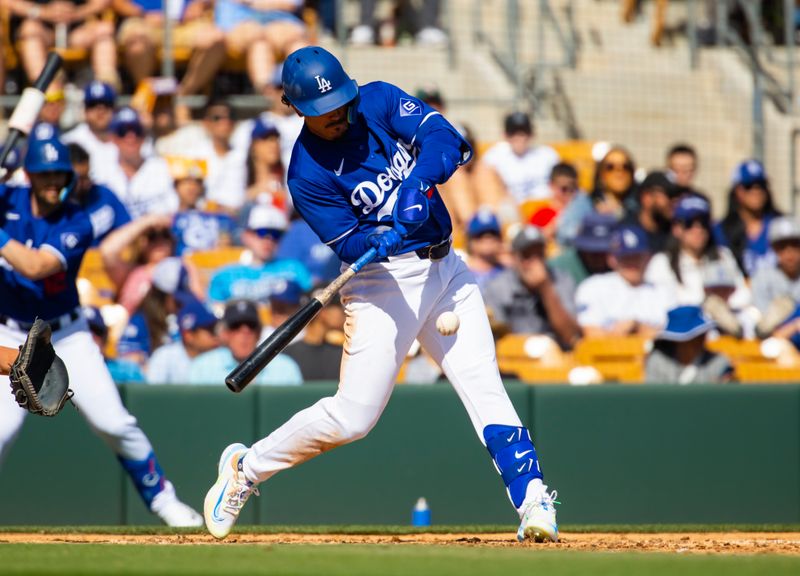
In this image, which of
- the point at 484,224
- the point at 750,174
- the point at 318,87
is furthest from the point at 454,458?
the point at 750,174

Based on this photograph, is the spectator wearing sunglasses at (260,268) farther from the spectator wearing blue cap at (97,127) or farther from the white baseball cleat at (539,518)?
the white baseball cleat at (539,518)

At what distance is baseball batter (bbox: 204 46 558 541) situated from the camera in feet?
18.9

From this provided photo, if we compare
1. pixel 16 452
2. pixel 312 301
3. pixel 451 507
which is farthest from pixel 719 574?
pixel 16 452

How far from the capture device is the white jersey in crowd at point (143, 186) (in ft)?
33.4

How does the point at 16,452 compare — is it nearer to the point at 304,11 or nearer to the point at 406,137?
the point at 406,137

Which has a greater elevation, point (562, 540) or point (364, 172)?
point (364, 172)

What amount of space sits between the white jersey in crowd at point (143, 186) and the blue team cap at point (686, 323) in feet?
12.3

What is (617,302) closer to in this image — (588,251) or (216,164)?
(588,251)

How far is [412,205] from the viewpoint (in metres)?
5.53

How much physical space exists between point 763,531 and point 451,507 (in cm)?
179

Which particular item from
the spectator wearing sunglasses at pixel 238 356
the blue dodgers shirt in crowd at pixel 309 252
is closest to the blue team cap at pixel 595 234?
the blue dodgers shirt in crowd at pixel 309 252

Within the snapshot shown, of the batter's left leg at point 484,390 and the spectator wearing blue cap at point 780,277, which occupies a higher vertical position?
the batter's left leg at point 484,390

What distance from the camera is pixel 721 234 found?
34.6ft

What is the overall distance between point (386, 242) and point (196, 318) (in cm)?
330
